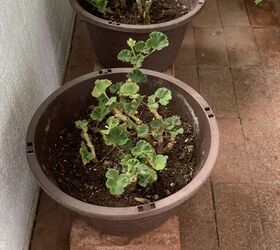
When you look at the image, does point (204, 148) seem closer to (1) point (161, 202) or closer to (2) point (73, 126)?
(1) point (161, 202)

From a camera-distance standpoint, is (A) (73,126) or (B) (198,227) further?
(B) (198,227)

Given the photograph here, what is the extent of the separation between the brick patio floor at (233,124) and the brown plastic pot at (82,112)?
1.15 ft

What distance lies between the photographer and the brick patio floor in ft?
4.49

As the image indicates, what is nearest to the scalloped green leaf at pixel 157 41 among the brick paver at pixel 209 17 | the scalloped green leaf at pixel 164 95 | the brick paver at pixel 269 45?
the scalloped green leaf at pixel 164 95

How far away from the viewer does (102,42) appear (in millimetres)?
1479

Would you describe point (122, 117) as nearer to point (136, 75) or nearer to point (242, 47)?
point (136, 75)

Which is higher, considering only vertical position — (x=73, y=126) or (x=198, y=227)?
(x=73, y=126)

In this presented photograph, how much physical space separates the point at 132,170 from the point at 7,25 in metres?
0.49

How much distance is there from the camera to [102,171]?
3.64 ft

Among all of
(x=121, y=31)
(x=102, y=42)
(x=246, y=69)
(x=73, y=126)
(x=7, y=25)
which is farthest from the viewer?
(x=246, y=69)

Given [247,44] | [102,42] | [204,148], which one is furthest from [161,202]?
[247,44]

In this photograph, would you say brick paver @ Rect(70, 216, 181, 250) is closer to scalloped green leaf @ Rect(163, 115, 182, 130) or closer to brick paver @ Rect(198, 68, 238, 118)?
scalloped green leaf @ Rect(163, 115, 182, 130)

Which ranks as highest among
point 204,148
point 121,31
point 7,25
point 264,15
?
point 7,25

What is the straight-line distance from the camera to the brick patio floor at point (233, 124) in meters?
1.37
